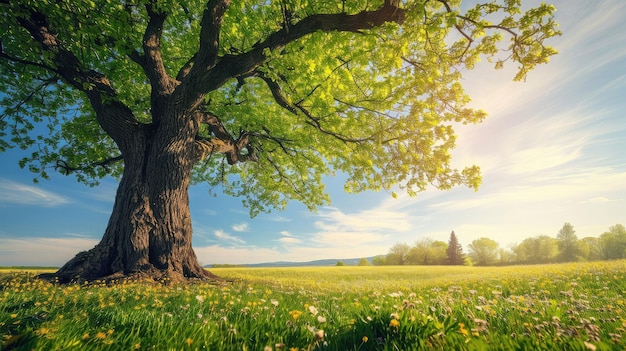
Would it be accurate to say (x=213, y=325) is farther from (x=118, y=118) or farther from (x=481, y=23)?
(x=118, y=118)

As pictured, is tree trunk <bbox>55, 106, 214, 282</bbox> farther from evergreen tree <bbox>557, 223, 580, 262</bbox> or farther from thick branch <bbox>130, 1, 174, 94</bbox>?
evergreen tree <bbox>557, 223, 580, 262</bbox>

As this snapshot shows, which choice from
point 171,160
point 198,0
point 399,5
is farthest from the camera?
point 198,0

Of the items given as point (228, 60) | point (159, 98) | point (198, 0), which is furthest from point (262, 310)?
point (198, 0)

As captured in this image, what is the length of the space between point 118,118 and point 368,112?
928 cm

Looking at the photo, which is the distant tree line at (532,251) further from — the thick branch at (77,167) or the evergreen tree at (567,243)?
the thick branch at (77,167)

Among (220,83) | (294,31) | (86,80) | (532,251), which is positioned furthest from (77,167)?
(532,251)

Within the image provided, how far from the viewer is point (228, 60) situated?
9.68 metres

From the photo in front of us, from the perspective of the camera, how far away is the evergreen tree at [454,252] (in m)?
70.2

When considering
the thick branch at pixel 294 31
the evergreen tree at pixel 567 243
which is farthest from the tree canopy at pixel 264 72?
the evergreen tree at pixel 567 243

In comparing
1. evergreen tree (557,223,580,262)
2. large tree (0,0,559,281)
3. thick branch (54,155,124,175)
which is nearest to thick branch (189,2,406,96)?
large tree (0,0,559,281)

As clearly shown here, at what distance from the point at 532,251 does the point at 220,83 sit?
86.6 meters

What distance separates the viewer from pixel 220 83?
9.90 metres

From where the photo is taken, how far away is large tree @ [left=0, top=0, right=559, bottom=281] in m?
7.85

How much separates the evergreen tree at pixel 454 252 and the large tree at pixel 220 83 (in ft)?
224
